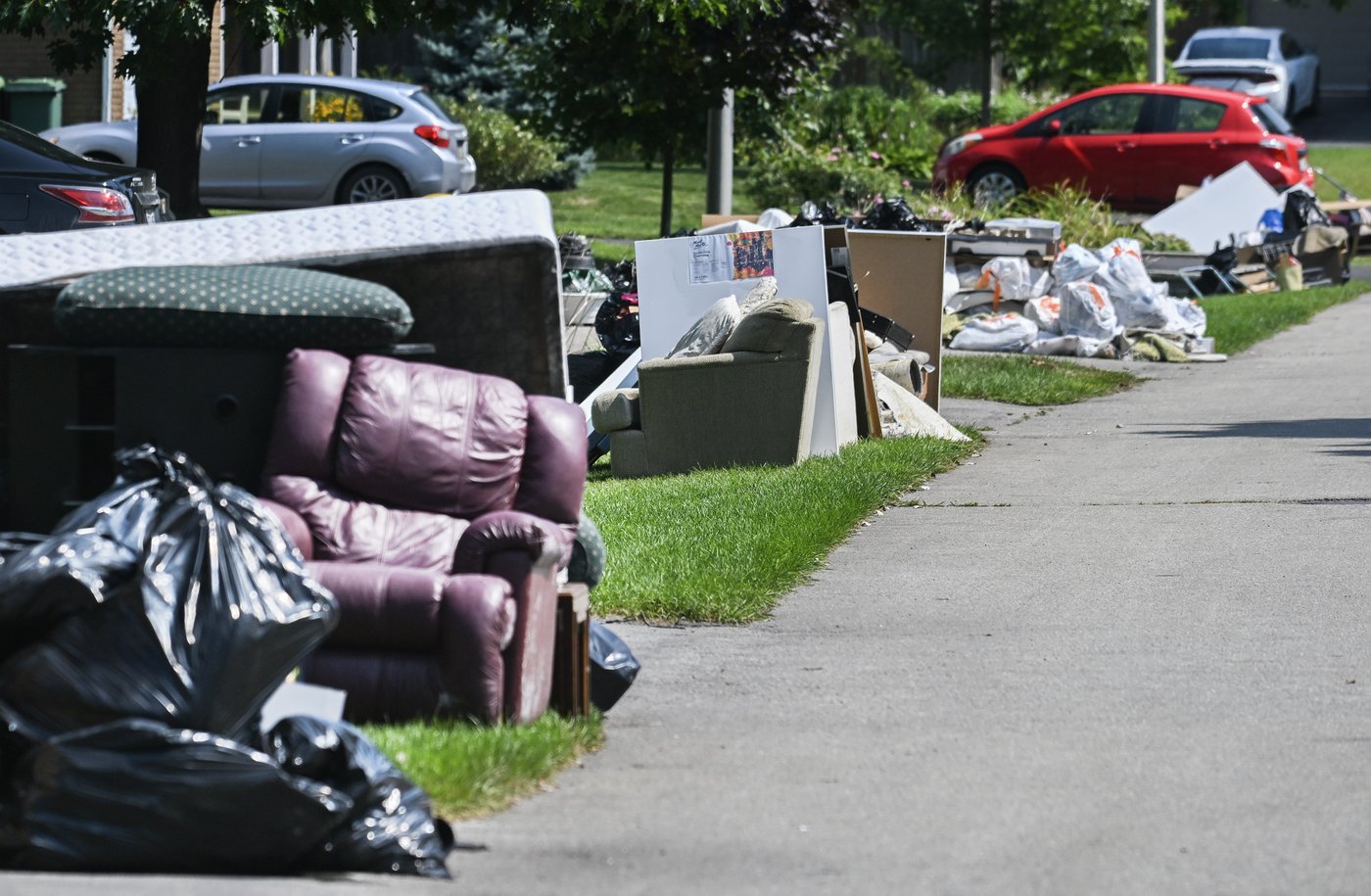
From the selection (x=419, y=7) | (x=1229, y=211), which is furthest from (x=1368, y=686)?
(x=1229, y=211)

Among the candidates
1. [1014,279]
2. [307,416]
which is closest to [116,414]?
[307,416]

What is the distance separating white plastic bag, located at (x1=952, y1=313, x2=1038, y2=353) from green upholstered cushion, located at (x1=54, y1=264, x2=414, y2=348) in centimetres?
1081

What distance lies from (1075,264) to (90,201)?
7.90 metres

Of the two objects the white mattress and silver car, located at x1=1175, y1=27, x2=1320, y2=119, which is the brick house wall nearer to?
silver car, located at x1=1175, y1=27, x2=1320, y2=119

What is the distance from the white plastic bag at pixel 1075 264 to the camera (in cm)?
1584

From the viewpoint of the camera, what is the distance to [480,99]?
31.7m

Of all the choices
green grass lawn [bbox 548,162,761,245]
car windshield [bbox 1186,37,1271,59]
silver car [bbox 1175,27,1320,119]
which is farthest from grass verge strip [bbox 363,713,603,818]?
car windshield [bbox 1186,37,1271,59]

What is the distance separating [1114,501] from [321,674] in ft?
17.8

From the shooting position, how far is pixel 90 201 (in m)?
12.7

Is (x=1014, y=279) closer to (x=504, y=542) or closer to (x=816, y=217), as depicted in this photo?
(x=816, y=217)

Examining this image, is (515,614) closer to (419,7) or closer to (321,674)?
(321,674)

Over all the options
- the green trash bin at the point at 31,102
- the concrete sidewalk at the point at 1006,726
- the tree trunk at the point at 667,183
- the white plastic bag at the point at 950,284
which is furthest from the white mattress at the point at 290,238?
the green trash bin at the point at 31,102

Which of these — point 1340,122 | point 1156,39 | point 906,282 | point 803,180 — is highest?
point 1156,39

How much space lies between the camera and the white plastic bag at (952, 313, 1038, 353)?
15.8 meters
